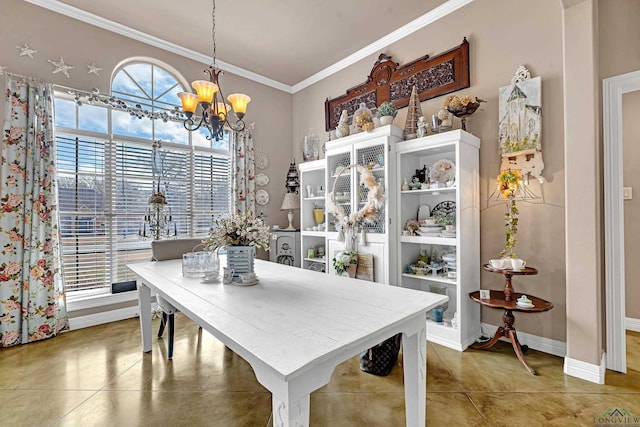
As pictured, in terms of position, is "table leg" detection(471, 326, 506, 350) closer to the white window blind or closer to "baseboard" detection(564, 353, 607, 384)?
"baseboard" detection(564, 353, 607, 384)

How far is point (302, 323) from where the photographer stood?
3.88ft

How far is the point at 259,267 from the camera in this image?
2363mm

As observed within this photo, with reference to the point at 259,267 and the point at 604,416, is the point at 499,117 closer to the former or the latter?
the point at 604,416

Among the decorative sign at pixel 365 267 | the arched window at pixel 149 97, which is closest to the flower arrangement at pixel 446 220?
the decorative sign at pixel 365 267

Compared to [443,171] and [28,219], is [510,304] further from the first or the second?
[28,219]

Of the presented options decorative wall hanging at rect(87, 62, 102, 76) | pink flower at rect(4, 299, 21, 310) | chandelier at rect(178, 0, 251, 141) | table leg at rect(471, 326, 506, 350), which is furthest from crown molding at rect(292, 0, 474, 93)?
pink flower at rect(4, 299, 21, 310)

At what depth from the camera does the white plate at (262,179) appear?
14.6 feet

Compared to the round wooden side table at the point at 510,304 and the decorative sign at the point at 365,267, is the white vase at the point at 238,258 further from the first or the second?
the round wooden side table at the point at 510,304

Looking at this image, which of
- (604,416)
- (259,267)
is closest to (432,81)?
(259,267)

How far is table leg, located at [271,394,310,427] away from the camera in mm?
884

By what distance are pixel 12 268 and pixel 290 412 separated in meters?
3.24

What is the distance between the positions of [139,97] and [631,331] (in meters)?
5.83

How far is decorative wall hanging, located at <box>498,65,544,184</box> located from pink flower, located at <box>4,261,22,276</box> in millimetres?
4456

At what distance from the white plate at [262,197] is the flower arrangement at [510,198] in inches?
120
